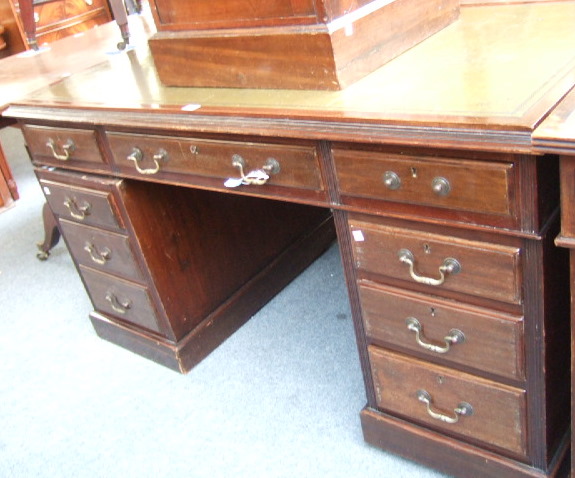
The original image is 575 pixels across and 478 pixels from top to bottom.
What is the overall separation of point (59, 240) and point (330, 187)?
2.12 meters

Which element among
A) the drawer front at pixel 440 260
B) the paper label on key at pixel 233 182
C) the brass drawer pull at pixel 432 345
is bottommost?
the brass drawer pull at pixel 432 345

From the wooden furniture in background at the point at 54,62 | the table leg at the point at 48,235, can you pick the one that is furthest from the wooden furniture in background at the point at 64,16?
the table leg at the point at 48,235

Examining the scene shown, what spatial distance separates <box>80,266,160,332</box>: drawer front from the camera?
197 cm

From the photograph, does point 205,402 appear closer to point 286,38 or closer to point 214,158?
point 214,158

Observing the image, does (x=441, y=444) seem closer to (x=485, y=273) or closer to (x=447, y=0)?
(x=485, y=273)

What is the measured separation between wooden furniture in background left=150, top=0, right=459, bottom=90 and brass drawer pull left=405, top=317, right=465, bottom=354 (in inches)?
18.9

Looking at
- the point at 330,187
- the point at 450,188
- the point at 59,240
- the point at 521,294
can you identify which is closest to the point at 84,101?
the point at 330,187

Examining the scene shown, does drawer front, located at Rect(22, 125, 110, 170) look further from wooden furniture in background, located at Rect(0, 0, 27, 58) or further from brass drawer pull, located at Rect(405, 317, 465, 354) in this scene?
wooden furniture in background, located at Rect(0, 0, 27, 58)

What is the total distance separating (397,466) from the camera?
4.98 feet

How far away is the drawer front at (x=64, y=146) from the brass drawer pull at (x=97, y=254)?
0.27 m

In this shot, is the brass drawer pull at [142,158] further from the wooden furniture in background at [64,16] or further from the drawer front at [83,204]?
the wooden furniture in background at [64,16]

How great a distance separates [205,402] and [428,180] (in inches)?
42.0

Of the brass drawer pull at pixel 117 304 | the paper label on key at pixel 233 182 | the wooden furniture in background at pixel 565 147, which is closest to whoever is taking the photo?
the wooden furniture in background at pixel 565 147

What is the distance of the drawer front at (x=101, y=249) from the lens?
74.6 inches
